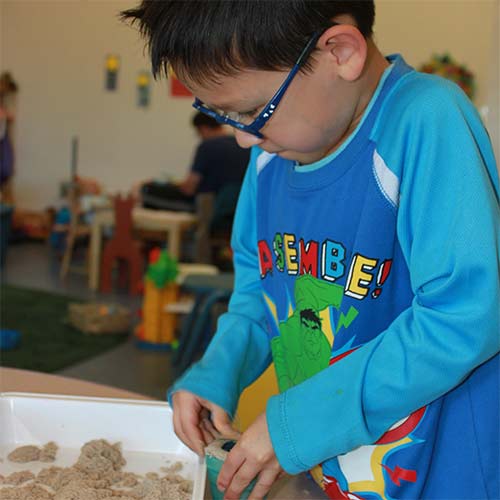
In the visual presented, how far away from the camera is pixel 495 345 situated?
0.60m

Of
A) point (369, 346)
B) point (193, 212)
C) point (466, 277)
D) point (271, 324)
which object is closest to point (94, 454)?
point (271, 324)

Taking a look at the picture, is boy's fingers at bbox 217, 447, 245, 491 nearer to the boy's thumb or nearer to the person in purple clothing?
the boy's thumb

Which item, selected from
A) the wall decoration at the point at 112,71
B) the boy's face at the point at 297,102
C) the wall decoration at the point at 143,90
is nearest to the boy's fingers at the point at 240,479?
the boy's face at the point at 297,102

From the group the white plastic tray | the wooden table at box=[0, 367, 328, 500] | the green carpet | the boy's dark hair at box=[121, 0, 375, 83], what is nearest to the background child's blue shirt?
the boy's dark hair at box=[121, 0, 375, 83]

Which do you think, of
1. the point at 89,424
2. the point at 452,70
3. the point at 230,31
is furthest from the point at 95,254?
the point at 230,31

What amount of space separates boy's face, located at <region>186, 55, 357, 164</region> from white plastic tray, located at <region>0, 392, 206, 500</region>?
1.26 ft

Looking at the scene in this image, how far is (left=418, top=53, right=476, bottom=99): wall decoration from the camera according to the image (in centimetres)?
573

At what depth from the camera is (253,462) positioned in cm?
66

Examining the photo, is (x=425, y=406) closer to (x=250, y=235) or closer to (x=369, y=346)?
(x=369, y=346)

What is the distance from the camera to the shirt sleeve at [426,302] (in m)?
0.58

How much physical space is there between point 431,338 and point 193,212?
15.0ft

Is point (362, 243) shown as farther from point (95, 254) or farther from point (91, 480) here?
point (95, 254)

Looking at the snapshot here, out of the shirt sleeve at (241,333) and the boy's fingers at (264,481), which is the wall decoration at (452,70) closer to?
the shirt sleeve at (241,333)

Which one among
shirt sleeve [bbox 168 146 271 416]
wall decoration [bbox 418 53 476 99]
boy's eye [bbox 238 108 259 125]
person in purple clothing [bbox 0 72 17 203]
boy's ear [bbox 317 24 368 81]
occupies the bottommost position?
person in purple clothing [bbox 0 72 17 203]
